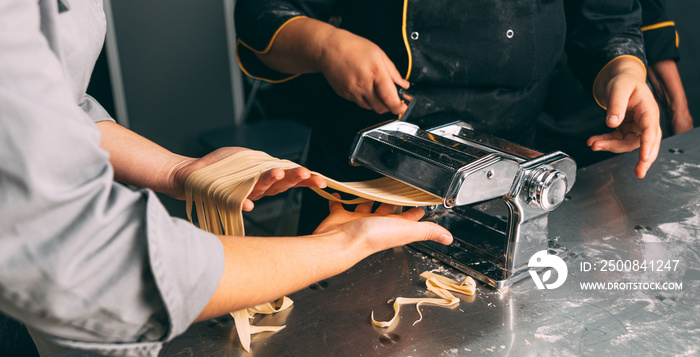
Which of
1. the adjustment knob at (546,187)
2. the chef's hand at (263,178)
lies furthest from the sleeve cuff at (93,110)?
the adjustment knob at (546,187)

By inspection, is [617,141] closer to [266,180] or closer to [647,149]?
[647,149]

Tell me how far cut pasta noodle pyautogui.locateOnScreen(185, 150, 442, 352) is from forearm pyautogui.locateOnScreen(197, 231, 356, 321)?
0.44 feet

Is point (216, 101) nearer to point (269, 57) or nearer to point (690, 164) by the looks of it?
point (269, 57)

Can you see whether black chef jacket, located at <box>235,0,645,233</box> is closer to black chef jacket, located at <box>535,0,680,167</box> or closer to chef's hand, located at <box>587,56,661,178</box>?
chef's hand, located at <box>587,56,661,178</box>

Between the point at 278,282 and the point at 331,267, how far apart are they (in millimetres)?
104

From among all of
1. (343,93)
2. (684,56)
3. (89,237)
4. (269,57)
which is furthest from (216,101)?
(89,237)

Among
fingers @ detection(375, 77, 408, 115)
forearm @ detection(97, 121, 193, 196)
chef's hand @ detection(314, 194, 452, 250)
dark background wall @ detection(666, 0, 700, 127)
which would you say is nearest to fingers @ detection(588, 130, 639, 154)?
fingers @ detection(375, 77, 408, 115)

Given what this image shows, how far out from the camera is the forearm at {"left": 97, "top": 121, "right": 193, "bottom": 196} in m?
1.04

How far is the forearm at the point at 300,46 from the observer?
1.30 m

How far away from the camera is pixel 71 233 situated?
546 mm

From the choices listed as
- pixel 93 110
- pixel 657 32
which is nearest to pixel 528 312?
pixel 93 110

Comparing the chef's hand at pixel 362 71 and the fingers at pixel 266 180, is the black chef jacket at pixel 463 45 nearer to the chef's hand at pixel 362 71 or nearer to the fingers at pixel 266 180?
the chef's hand at pixel 362 71

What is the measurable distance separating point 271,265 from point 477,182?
409 mm

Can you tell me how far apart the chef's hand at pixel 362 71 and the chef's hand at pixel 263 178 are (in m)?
0.32
